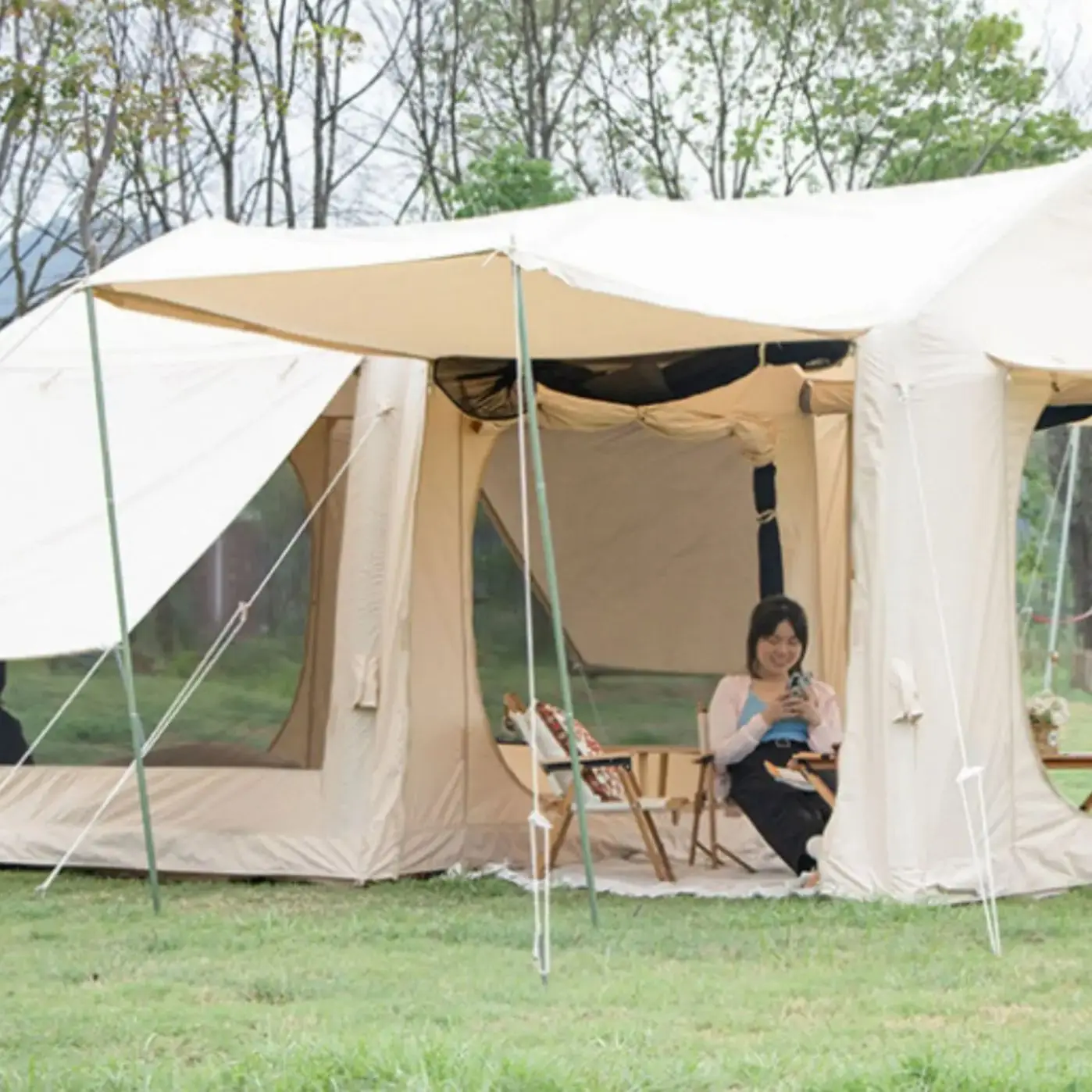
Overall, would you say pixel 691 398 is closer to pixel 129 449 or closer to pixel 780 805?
pixel 780 805

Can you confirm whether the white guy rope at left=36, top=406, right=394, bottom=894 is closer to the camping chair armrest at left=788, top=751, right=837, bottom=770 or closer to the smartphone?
the smartphone

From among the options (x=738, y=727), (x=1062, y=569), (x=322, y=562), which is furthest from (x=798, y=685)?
(x=1062, y=569)

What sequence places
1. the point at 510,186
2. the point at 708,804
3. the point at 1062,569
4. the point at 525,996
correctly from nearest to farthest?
the point at 525,996
the point at 708,804
the point at 1062,569
the point at 510,186

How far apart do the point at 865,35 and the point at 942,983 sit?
15156 millimetres

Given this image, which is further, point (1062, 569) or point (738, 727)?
point (1062, 569)

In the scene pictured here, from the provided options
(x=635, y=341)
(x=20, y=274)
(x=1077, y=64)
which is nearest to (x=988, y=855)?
(x=635, y=341)

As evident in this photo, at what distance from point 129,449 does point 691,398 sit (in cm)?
183

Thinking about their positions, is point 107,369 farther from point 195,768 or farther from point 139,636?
point 195,768

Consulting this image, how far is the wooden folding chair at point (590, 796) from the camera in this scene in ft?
21.0

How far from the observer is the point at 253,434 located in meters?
6.66

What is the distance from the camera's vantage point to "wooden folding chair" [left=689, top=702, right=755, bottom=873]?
6.78 meters

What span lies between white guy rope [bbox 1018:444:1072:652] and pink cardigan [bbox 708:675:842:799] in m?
1.82

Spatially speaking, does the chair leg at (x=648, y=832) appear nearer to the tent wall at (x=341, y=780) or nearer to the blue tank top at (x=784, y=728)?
the blue tank top at (x=784, y=728)

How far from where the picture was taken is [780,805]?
21.1 feet
